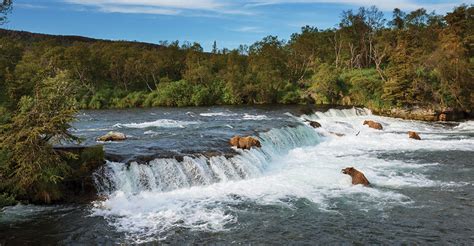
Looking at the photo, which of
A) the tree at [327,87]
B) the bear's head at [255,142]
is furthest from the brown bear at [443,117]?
the bear's head at [255,142]

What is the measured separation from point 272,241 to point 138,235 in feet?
12.9

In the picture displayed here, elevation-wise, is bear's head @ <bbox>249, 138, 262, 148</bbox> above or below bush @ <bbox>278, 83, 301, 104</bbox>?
below

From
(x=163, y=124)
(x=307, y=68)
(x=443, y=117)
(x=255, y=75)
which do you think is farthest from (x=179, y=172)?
(x=307, y=68)

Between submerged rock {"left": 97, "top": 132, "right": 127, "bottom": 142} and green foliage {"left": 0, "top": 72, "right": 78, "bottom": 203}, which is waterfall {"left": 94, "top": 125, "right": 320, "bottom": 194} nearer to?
green foliage {"left": 0, "top": 72, "right": 78, "bottom": 203}

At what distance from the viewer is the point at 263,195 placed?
17375 millimetres

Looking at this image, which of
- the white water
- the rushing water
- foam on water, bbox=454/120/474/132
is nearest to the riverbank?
foam on water, bbox=454/120/474/132

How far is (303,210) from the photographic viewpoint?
604 inches

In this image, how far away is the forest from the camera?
1564cm

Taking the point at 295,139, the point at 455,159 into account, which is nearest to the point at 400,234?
the point at 455,159

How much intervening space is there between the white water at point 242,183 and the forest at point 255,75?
2.96m

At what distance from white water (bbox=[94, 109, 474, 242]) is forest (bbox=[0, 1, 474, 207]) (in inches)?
116

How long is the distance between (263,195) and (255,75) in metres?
41.1

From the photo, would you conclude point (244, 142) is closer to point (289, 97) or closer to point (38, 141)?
point (38, 141)

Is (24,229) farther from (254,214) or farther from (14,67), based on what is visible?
(14,67)
